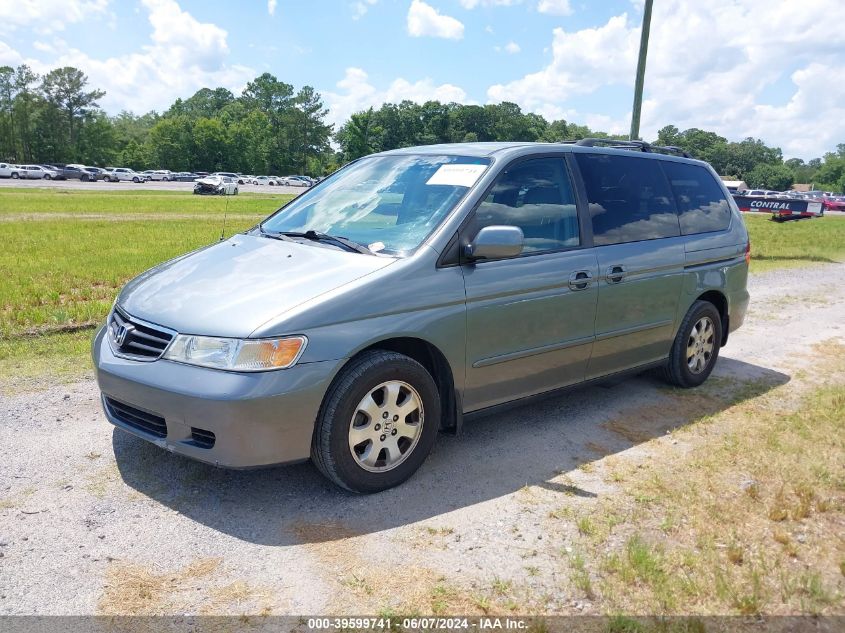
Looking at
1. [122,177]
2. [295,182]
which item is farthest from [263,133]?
[122,177]

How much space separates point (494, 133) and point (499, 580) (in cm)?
9585

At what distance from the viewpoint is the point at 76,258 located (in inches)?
462

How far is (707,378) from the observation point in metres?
6.06

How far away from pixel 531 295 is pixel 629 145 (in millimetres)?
2057

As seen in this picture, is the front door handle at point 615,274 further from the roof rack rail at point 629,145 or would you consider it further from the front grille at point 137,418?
the front grille at point 137,418

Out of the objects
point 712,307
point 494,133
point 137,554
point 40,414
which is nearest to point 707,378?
point 712,307

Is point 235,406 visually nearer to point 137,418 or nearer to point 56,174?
point 137,418

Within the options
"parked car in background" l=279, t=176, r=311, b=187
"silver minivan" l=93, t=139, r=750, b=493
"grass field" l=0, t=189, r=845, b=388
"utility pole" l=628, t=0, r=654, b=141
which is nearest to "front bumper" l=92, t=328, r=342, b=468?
"silver minivan" l=93, t=139, r=750, b=493

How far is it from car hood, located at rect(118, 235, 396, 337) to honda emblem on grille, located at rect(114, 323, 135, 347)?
72mm

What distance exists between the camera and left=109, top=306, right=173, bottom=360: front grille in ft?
11.3

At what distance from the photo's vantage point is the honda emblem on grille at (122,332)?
3.61 meters

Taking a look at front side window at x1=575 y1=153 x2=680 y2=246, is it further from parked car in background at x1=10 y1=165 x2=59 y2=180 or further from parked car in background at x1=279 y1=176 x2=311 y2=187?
parked car in background at x1=279 y1=176 x2=311 y2=187

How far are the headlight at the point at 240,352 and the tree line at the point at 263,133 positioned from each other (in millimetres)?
73063

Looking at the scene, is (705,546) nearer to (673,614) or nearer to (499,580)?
(673,614)
